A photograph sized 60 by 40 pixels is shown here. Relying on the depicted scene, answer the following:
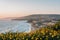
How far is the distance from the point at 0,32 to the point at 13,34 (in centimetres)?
16

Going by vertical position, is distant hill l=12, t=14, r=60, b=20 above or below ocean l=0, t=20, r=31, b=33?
above

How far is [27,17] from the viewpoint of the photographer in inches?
78.0

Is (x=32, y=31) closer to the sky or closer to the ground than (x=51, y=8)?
closer to the ground

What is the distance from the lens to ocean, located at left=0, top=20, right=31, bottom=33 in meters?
1.94

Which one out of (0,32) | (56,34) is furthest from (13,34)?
(56,34)

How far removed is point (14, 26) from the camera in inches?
77.2

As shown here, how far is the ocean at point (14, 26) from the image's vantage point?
6.38 feet

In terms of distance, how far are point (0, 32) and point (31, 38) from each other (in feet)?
1.21

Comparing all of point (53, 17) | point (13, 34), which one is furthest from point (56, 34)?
point (13, 34)

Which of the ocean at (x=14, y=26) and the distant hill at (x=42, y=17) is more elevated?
the distant hill at (x=42, y=17)

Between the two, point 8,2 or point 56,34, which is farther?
point 8,2

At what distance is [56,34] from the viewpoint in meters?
1.87

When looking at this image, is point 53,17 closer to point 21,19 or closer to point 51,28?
point 51,28

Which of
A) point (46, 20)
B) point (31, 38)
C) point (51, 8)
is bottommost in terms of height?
point (31, 38)
